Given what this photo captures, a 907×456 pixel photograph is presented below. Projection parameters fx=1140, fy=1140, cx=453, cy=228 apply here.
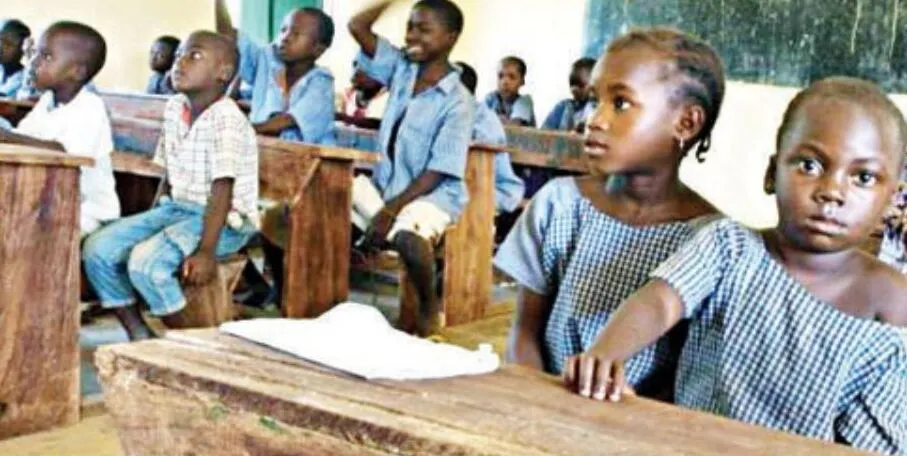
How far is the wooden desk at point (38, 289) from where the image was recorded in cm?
270

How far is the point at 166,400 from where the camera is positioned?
109cm

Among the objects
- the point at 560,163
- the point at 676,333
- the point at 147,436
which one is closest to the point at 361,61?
the point at 560,163

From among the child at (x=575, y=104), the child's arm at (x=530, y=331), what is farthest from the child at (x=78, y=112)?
the child at (x=575, y=104)

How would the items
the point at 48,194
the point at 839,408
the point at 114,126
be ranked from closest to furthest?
the point at 839,408 < the point at 48,194 < the point at 114,126

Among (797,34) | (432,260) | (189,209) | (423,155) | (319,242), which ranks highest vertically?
(797,34)

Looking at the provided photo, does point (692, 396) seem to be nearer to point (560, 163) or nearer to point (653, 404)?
point (653, 404)

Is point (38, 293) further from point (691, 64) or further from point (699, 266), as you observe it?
point (699, 266)

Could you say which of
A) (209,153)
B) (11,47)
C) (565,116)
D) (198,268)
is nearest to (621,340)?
(198,268)

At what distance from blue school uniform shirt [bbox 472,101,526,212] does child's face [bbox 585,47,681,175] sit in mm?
2984

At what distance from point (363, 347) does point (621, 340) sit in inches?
11.1

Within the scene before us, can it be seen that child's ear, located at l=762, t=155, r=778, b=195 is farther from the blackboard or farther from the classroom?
the blackboard

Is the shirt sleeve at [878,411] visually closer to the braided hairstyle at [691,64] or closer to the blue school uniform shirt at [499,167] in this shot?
→ the braided hairstyle at [691,64]

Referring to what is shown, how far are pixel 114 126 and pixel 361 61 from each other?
97 cm

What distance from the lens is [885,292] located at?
1.30 m
